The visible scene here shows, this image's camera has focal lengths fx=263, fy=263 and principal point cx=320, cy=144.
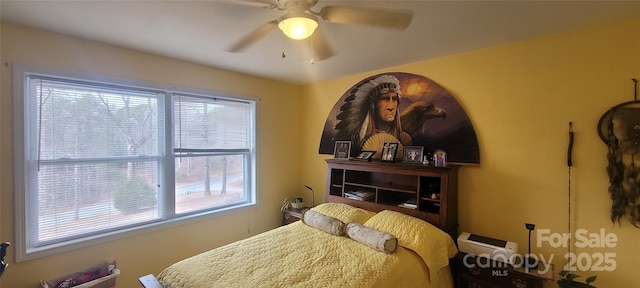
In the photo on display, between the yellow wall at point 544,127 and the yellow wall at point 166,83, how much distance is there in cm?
209

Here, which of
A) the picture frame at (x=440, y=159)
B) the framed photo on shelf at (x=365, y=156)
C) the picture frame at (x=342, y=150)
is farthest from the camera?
the picture frame at (x=342, y=150)

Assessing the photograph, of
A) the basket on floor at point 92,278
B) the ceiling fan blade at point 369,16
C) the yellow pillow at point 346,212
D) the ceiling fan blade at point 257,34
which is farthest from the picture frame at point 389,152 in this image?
the basket on floor at point 92,278

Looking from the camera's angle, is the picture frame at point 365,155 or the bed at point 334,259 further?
the picture frame at point 365,155

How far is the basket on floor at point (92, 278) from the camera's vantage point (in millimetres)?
2053

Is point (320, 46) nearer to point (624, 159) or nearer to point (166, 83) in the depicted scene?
point (166, 83)

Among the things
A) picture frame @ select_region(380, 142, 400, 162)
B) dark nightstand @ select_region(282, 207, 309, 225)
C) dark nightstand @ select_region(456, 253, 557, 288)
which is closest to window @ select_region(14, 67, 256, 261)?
dark nightstand @ select_region(282, 207, 309, 225)

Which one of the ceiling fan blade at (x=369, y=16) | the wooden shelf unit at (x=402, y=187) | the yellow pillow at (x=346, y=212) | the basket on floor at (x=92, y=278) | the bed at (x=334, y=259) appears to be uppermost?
the ceiling fan blade at (x=369, y=16)

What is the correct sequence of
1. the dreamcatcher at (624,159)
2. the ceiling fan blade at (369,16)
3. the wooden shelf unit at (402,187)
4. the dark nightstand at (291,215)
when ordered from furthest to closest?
the dark nightstand at (291,215) < the wooden shelf unit at (402,187) < the dreamcatcher at (624,159) < the ceiling fan blade at (369,16)

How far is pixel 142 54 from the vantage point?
2498 mm

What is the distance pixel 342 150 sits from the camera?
129 inches

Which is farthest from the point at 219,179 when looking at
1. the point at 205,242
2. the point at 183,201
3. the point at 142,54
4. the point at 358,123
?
the point at 358,123

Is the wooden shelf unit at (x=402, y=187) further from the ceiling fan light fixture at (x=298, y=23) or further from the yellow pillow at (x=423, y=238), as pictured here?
the ceiling fan light fixture at (x=298, y=23)

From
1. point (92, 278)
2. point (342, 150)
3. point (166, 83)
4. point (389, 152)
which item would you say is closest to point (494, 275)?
point (389, 152)

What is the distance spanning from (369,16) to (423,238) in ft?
5.42
